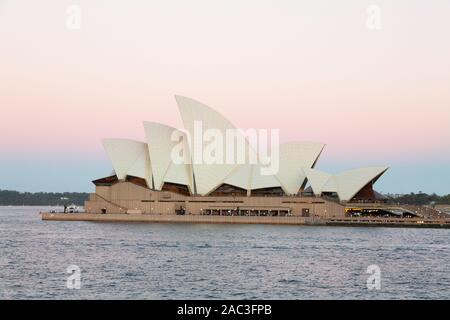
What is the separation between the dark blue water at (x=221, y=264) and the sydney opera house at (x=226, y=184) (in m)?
14.6

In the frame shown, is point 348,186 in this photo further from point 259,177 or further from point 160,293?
point 160,293

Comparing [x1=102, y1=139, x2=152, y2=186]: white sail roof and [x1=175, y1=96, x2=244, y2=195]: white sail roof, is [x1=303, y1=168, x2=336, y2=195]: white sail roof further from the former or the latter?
[x1=102, y1=139, x2=152, y2=186]: white sail roof

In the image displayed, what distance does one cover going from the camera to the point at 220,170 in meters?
63.2

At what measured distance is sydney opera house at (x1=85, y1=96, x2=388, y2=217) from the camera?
207 ft

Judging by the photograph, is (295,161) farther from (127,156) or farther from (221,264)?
(221,264)

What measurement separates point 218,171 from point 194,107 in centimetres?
647

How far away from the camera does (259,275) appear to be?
2666 cm

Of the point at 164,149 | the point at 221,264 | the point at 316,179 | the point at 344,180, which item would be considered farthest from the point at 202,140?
the point at 221,264

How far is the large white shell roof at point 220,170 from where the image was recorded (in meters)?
62.2

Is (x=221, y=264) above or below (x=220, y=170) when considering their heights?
below

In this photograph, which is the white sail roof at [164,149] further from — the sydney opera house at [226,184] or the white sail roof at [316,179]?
the white sail roof at [316,179]

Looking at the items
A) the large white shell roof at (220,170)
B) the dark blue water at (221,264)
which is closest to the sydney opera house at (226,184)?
the large white shell roof at (220,170)

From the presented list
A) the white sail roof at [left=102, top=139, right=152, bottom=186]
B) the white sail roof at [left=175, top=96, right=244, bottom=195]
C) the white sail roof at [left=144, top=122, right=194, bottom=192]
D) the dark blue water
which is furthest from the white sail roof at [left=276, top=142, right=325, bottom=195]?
the dark blue water

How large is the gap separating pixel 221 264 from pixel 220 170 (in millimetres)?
33526
